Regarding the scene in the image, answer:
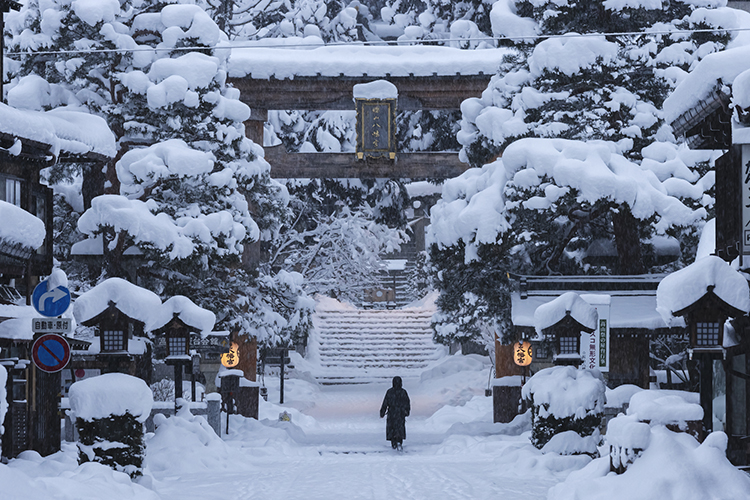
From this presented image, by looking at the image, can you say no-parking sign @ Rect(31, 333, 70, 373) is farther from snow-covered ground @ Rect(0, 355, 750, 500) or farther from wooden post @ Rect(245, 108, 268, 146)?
wooden post @ Rect(245, 108, 268, 146)

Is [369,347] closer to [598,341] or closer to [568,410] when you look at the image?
[598,341]

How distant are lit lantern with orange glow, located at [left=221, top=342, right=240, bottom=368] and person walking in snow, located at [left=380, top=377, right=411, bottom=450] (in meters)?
6.03

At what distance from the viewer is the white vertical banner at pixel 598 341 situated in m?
14.8

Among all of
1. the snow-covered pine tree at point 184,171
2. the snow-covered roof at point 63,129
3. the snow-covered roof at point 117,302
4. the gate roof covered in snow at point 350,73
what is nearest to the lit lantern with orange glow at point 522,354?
the gate roof covered in snow at point 350,73

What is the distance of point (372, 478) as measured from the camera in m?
12.7

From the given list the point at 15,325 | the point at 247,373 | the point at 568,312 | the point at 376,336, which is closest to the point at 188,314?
the point at 15,325

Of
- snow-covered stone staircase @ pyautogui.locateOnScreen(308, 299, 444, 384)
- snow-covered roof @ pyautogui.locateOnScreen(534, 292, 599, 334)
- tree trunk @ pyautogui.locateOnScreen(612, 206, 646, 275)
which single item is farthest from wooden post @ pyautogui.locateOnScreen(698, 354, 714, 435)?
snow-covered stone staircase @ pyautogui.locateOnScreen(308, 299, 444, 384)

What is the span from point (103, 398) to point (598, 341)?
7.76 m

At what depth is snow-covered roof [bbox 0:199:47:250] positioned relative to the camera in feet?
44.2

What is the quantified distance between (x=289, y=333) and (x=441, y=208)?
7.72 m

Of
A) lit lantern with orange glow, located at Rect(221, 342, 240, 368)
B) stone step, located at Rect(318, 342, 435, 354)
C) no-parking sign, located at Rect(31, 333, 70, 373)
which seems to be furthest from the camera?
stone step, located at Rect(318, 342, 435, 354)

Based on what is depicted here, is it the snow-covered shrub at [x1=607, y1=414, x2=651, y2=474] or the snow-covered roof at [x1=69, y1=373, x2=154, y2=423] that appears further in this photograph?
the snow-covered roof at [x1=69, y1=373, x2=154, y2=423]

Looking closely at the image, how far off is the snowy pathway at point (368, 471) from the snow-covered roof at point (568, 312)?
2.06 metres

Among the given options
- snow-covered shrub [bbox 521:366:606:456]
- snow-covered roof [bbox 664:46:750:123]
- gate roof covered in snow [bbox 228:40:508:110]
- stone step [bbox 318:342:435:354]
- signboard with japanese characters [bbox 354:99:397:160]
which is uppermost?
gate roof covered in snow [bbox 228:40:508:110]
